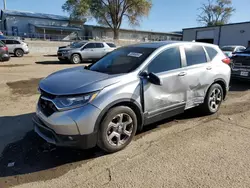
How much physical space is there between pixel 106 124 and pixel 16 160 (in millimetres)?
1476

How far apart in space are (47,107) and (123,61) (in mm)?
1628

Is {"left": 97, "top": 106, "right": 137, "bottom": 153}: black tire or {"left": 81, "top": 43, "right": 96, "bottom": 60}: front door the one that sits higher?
{"left": 81, "top": 43, "right": 96, "bottom": 60}: front door

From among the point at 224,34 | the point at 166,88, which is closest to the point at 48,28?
the point at 224,34

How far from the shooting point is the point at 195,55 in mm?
4590

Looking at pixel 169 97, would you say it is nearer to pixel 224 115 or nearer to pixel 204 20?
pixel 224 115

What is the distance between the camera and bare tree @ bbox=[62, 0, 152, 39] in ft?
142

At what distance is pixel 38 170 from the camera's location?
3.02m

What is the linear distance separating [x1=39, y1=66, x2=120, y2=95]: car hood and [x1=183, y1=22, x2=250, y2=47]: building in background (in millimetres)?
33609

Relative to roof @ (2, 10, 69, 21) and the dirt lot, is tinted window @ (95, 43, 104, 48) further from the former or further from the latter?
roof @ (2, 10, 69, 21)

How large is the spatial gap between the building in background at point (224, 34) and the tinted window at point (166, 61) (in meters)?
32.1

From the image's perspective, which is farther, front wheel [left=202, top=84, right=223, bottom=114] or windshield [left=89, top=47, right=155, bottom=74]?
front wheel [left=202, top=84, right=223, bottom=114]

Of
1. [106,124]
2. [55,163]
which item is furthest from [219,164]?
[55,163]

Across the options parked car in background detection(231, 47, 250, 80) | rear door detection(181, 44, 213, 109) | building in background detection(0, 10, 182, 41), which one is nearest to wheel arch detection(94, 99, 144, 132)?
rear door detection(181, 44, 213, 109)

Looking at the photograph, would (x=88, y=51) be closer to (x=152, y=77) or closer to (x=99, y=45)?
(x=99, y=45)
